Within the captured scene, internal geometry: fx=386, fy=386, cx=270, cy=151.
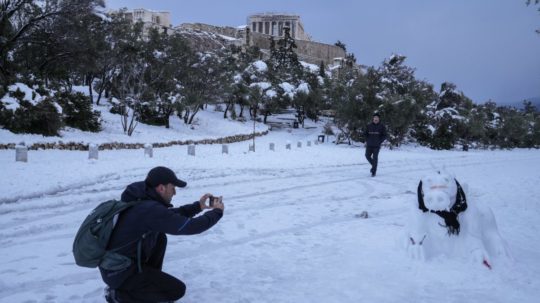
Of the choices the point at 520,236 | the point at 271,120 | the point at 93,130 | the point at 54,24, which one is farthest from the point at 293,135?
the point at 520,236

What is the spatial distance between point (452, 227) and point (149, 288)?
3.32 meters

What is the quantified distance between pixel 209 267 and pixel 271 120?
38.8m

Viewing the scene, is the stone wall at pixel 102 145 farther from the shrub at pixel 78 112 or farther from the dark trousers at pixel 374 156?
the dark trousers at pixel 374 156

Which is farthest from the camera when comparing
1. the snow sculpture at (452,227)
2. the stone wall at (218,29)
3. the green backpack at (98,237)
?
the stone wall at (218,29)

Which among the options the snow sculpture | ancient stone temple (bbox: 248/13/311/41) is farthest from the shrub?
ancient stone temple (bbox: 248/13/311/41)

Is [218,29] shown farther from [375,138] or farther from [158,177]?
[158,177]

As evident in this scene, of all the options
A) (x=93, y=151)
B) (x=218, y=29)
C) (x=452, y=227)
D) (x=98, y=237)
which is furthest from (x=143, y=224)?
(x=218, y=29)

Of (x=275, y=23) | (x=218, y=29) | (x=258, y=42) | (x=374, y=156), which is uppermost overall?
(x=275, y=23)

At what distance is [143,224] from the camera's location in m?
2.81

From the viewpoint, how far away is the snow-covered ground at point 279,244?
3727 millimetres

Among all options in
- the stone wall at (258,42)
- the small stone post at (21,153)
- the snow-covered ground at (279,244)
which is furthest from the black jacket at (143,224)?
the stone wall at (258,42)

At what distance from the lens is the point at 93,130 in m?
19.8

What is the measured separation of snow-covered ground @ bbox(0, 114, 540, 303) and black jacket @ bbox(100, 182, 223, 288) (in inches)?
33.9

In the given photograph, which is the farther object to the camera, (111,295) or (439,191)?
(439,191)
